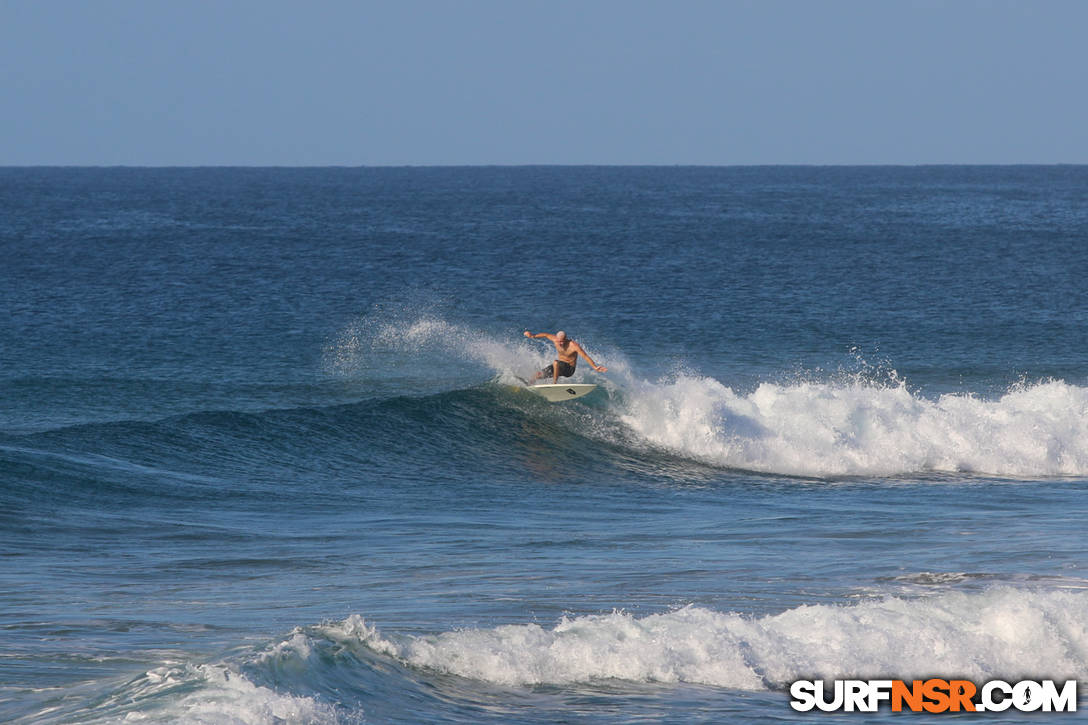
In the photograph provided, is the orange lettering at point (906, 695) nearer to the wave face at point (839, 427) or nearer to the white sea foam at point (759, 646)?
the white sea foam at point (759, 646)

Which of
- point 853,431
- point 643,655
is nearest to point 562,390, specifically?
point 853,431

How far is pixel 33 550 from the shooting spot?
14.3 meters

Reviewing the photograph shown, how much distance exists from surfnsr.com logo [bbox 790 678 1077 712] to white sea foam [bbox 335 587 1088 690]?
0.16 meters

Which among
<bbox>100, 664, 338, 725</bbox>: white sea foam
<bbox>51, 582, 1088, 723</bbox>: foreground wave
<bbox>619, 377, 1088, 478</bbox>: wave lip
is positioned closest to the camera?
<bbox>100, 664, 338, 725</bbox>: white sea foam

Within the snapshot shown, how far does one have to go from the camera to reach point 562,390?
23703 millimetres

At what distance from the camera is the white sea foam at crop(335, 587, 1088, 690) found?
10.1m

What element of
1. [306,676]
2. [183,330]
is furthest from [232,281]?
[306,676]

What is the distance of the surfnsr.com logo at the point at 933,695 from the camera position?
9.55 metres

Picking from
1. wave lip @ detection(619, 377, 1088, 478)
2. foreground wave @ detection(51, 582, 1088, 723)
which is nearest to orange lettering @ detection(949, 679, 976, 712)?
foreground wave @ detection(51, 582, 1088, 723)

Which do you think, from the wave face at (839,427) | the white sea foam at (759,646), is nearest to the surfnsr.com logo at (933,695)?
the white sea foam at (759,646)

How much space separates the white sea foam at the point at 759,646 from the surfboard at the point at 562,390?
12.6 m

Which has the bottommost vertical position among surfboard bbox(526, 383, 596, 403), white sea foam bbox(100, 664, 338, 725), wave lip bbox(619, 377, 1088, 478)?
wave lip bbox(619, 377, 1088, 478)

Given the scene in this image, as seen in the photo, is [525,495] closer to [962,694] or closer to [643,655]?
[643,655]

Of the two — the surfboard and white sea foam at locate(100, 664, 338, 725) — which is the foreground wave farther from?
the surfboard
